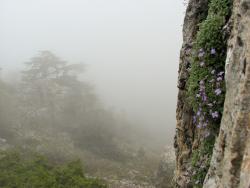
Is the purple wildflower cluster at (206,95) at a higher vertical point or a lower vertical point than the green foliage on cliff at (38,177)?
higher

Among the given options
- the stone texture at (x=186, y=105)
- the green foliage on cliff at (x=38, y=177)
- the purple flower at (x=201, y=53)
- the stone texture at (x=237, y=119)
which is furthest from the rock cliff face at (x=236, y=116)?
the green foliage on cliff at (x=38, y=177)

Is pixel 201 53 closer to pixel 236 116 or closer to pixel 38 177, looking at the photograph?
pixel 236 116

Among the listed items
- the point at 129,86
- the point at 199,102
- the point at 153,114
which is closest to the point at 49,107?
the point at 153,114

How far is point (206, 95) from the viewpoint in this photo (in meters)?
6.25

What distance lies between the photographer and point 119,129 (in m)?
40.7

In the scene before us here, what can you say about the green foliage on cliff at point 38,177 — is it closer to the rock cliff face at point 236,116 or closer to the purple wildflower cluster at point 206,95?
the purple wildflower cluster at point 206,95

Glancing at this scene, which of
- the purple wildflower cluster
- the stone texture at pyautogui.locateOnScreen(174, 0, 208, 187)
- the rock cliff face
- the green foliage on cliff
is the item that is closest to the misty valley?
the green foliage on cliff

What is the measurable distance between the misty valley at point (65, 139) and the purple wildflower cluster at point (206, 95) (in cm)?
903

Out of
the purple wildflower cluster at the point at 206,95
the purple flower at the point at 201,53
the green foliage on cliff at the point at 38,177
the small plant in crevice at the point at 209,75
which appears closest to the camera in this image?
the purple wildflower cluster at the point at 206,95

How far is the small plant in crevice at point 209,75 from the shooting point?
6125 mm

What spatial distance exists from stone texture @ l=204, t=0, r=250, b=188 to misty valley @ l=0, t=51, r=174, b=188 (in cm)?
1010

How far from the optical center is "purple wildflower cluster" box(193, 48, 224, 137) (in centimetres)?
602

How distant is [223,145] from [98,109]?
37.9m

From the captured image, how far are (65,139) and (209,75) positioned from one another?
94.0 feet
